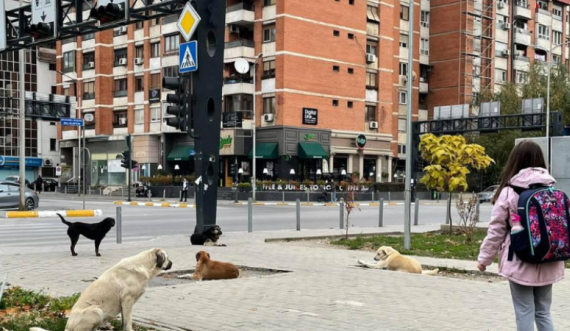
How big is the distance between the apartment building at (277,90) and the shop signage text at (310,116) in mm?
106

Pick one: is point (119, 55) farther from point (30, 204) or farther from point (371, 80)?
point (30, 204)

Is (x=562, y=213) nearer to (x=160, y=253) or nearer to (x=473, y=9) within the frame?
(x=160, y=253)

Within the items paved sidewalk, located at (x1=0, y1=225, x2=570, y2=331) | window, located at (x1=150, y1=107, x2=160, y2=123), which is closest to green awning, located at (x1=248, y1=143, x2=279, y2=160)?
window, located at (x1=150, y1=107, x2=160, y2=123)

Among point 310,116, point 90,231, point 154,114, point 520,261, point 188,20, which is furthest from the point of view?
point 154,114

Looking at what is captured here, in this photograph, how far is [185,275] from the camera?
988cm

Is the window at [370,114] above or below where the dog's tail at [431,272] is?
above

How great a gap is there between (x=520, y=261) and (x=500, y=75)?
234 ft

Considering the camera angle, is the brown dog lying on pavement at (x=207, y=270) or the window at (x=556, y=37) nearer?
the brown dog lying on pavement at (x=207, y=270)

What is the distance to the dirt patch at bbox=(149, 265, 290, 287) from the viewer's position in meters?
9.45

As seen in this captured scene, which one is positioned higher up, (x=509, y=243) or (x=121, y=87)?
(x=121, y=87)

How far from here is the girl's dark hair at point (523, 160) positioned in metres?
4.74

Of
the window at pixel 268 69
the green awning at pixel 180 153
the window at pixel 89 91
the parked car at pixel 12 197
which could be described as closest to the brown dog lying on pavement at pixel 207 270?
the parked car at pixel 12 197

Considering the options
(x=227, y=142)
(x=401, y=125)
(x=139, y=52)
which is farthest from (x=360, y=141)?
(x=139, y=52)

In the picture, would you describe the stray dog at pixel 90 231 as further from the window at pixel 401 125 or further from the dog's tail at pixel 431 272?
the window at pixel 401 125
